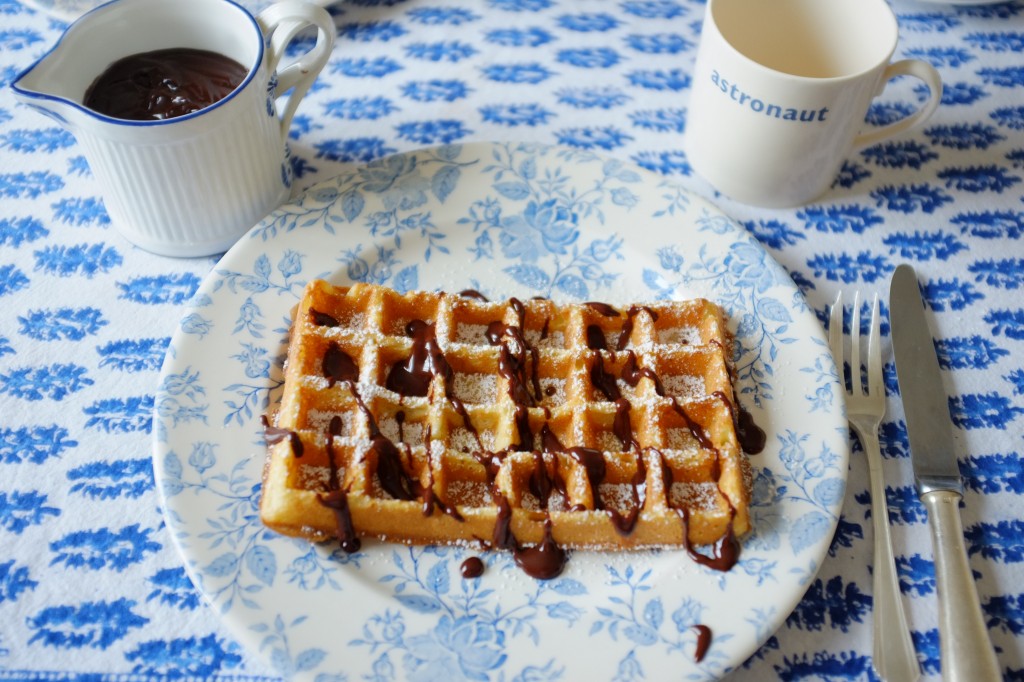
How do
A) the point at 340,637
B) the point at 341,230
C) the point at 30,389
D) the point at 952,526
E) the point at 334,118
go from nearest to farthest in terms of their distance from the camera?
the point at 340,637
the point at 952,526
the point at 30,389
the point at 341,230
the point at 334,118

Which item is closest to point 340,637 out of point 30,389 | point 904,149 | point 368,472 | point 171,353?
point 368,472

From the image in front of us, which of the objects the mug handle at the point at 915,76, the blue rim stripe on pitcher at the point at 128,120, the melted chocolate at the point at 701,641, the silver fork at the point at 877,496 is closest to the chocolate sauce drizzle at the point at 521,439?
the melted chocolate at the point at 701,641

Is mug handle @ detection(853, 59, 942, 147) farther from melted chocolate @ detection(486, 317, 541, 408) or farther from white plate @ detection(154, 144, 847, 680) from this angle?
melted chocolate @ detection(486, 317, 541, 408)

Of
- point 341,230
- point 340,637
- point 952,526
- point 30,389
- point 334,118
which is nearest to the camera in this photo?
point 340,637

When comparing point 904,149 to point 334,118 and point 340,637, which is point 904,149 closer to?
point 334,118

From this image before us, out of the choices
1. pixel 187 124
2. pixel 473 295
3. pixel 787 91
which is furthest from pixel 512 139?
pixel 187 124

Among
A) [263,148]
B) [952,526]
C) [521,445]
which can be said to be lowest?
[952,526]

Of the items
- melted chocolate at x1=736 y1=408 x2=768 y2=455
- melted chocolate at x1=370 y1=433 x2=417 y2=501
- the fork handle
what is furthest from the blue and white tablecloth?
melted chocolate at x1=370 y1=433 x2=417 y2=501
